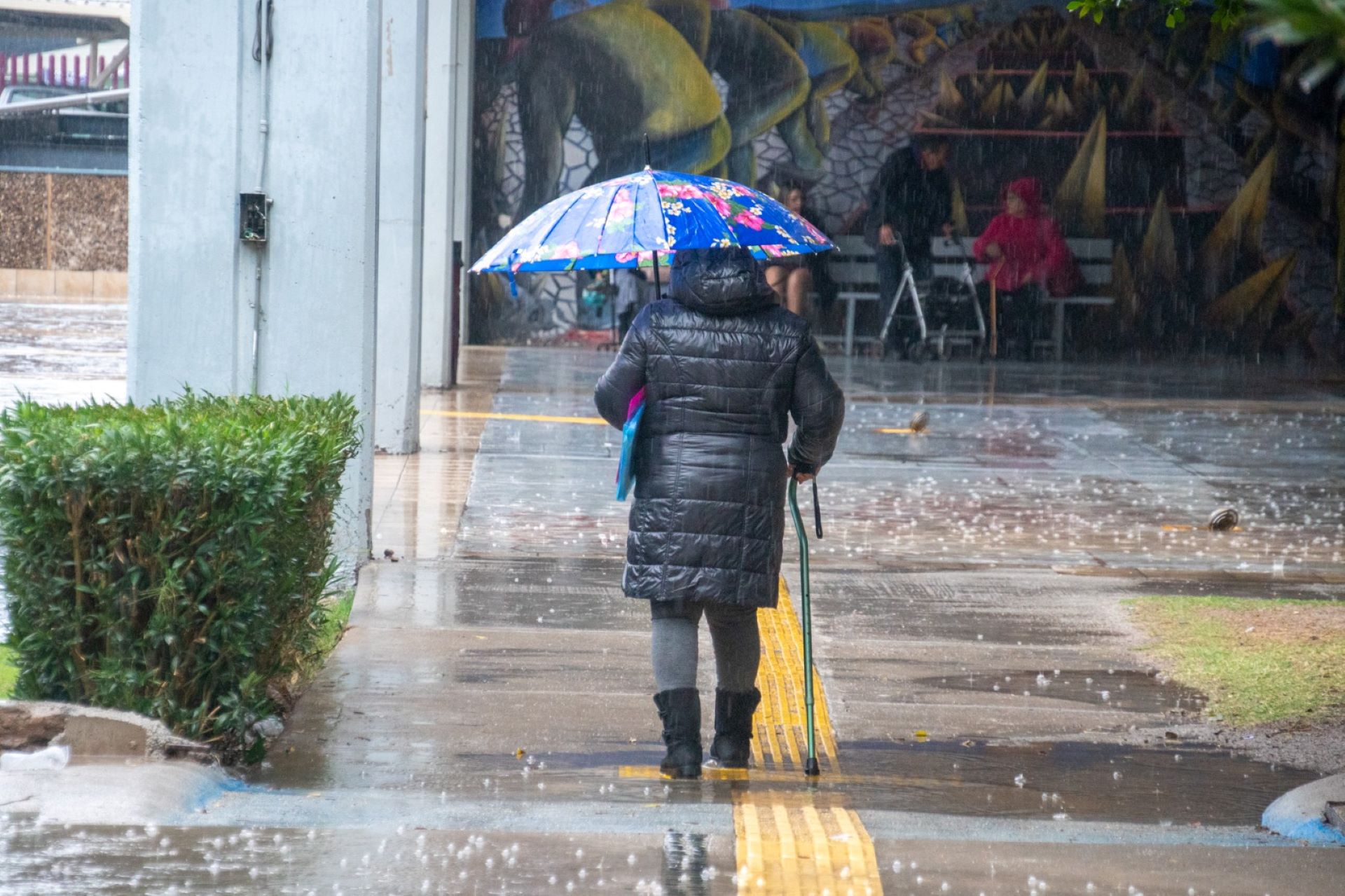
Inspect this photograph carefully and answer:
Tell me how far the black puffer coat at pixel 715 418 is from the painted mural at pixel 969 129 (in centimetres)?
1667

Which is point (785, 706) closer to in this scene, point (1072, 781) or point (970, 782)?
point (970, 782)

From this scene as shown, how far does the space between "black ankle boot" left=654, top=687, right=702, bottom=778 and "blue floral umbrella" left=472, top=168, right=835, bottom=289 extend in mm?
1375

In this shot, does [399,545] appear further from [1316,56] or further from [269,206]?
[1316,56]

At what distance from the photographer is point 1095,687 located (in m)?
6.59

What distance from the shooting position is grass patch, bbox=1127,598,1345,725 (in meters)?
6.31

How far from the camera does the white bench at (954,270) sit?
22.0m

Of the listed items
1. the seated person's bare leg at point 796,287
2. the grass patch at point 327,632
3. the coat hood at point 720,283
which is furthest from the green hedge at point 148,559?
the seated person's bare leg at point 796,287

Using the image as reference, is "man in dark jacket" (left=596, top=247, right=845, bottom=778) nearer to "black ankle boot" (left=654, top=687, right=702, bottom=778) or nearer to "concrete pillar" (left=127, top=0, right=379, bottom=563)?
"black ankle boot" (left=654, top=687, right=702, bottom=778)

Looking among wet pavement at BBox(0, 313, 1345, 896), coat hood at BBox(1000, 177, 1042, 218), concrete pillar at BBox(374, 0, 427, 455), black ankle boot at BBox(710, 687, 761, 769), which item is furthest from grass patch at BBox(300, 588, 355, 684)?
coat hood at BBox(1000, 177, 1042, 218)

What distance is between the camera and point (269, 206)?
789 centimetres

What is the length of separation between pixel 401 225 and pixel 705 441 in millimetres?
8354

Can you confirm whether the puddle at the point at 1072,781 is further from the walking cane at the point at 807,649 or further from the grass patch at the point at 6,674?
the grass patch at the point at 6,674

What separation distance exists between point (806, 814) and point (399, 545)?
15.2 ft

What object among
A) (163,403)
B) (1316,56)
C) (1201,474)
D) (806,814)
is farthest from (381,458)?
(1316,56)
